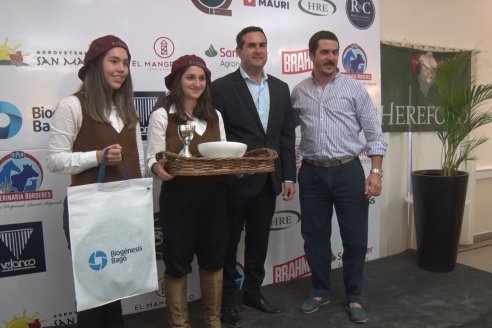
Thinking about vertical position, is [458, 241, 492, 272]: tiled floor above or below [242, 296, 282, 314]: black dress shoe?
below

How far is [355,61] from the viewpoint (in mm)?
3213

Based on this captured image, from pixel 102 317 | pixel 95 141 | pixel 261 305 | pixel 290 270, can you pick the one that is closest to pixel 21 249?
pixel 102 317

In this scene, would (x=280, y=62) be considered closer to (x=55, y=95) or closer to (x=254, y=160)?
(x=254, y=160)

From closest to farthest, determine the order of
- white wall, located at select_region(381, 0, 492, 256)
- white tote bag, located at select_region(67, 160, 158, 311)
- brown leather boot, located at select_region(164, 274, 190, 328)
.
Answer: white tote bag, located at select_region(67, 160, 158, 311), brown leather boot, located at select_region(164, 274, 190, 328), white wall, located at select_region(381, 0, 492, 256)

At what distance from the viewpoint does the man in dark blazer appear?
2.21 meters

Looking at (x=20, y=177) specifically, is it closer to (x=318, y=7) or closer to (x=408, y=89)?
(x=318, y=7)

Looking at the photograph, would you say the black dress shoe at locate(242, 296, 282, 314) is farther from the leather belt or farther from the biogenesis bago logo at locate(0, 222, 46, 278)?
the biogenesis bago logo at locate(0, 222, 46, 278)

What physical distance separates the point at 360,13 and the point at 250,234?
6.53ft

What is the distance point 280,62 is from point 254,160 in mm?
1308

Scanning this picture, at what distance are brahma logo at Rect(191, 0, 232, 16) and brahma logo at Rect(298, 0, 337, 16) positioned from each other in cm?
59

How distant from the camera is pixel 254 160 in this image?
183cm

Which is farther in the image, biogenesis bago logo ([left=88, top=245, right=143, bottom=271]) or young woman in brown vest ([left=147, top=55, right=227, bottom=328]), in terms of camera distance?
young woman in brown vest ([left=147, top=55, right=227, bottom=328])

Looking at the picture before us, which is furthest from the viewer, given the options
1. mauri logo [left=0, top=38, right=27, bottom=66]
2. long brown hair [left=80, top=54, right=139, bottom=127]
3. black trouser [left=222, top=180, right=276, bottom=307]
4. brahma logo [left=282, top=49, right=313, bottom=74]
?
brahma logo [left=282, top=49, right=313, bottom=74]

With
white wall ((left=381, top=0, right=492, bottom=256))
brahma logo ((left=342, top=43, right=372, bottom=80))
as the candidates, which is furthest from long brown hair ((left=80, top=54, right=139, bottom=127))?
white wall ((left=381, top=0, right=492, bottom=256))
